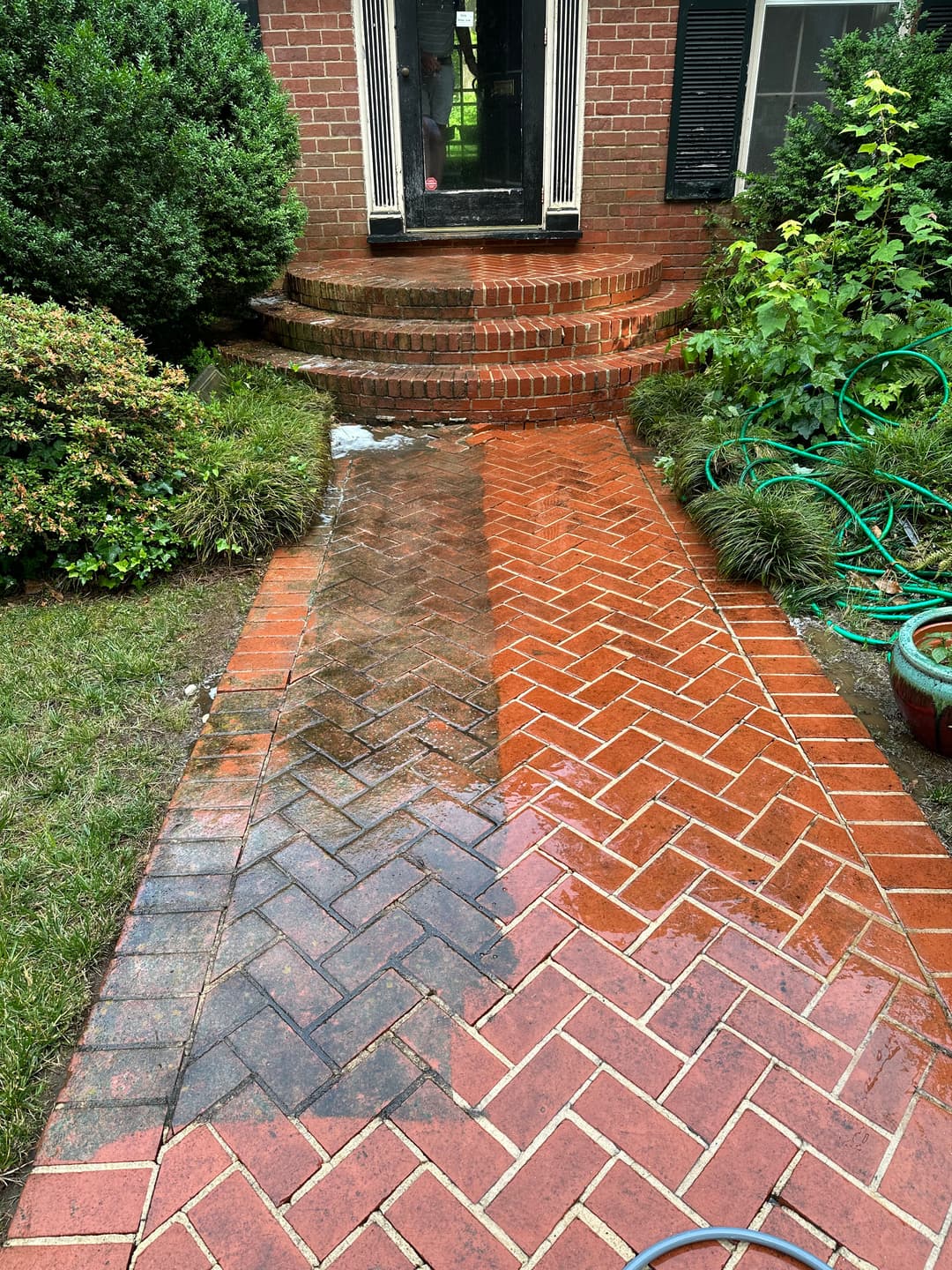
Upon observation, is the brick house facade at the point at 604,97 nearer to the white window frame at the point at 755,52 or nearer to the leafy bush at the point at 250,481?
the white window frame at the point at 755,52

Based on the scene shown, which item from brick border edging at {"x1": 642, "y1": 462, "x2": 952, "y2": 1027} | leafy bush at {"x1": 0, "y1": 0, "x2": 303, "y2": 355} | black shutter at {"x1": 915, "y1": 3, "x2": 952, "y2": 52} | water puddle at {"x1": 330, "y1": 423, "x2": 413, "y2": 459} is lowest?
brick border edging at {"x1": 642, "y1": 462, "x2": 952, "y2": 1027}

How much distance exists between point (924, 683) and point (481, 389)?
3363mm

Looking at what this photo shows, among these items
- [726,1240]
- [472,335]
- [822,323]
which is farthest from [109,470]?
[822,323]

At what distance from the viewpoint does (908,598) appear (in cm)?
329

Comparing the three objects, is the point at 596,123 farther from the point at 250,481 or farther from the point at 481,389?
the point at 250,481

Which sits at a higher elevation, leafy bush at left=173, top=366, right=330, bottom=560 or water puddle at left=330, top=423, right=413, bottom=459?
leafy bush at left=173, top=366, right=330, bottom=560

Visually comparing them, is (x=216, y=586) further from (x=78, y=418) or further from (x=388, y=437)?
(x=388, y=437)

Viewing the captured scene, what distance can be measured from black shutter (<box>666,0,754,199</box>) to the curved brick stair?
37.1 inches

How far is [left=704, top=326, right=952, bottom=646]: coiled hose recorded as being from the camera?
10.5 feet

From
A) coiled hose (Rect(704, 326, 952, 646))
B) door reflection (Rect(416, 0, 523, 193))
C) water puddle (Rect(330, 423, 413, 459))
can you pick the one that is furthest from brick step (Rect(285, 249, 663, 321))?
coiled hose (Rect(704, 326, 952, 646))

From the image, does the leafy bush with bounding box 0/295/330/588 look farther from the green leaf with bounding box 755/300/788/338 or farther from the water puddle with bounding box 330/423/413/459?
the green leaf with bounding box 755/300/788/338

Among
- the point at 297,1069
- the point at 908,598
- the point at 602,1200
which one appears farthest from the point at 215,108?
the point at 602,1200

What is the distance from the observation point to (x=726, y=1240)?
146 cm

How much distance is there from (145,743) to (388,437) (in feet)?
9.64
